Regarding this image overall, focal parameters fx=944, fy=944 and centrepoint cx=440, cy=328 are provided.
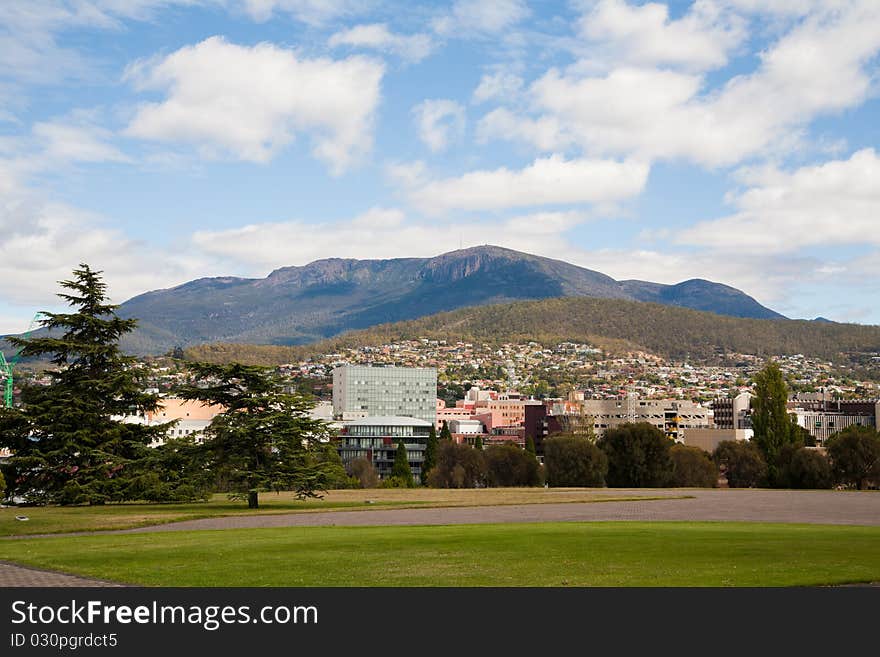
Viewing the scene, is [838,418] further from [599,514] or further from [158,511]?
[158,511]

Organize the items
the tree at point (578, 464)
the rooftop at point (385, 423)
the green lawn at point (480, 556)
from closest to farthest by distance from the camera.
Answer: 1. the green lawn at point (480, 556)
2. the tree at point (578, 464)
3. the rooftop at point (385, 423)

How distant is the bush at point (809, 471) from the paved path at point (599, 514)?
68.2 ft

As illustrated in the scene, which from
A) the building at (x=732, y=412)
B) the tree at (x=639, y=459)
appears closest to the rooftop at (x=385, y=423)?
the building at (x=732, y=412)

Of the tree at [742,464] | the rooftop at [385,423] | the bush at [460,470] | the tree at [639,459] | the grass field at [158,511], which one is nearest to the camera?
the grass field at [158,511]

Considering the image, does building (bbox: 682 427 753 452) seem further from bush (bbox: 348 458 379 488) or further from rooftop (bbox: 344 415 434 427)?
bush (bbox: 348 458 379 488)

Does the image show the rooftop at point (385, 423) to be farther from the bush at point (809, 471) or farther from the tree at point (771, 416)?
the bush at point (809, 471)

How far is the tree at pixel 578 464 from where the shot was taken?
73.2 m

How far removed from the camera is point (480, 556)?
1962 centimetres

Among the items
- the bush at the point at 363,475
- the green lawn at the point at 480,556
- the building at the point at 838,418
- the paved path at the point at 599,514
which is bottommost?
the bush at the point at 363,475

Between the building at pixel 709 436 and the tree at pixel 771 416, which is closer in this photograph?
the tree at pixel 771 416

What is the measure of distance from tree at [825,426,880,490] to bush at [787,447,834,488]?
0.71 meters

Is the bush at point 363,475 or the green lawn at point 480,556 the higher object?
the green lawn at point 480,556
